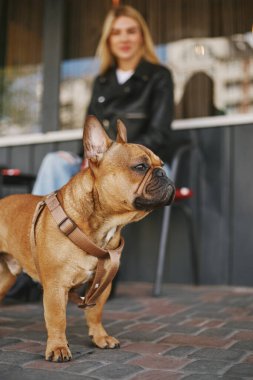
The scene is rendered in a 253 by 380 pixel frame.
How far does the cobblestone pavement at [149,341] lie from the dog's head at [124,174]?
0.64m

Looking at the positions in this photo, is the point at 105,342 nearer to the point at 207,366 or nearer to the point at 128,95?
the point at 207,366

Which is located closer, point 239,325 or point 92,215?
point 92,215

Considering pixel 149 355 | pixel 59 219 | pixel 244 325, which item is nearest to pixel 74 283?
pixel 59 219

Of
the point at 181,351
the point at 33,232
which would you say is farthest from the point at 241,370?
the point at 33,232

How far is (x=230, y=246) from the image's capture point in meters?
4.51

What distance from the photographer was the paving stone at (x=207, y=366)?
2.09m

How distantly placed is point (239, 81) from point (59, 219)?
2.93 metres

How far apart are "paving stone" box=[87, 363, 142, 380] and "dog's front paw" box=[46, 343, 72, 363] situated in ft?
0.59

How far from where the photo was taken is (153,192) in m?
2.29

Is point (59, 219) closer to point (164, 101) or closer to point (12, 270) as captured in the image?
point (12, 270)

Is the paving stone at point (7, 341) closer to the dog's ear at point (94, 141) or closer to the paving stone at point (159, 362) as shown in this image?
the paving stone at point (159, 362)

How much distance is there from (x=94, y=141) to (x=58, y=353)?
91cm

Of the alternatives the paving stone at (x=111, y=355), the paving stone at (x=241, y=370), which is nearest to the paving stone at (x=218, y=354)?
the paving stone at (x=241, y=370)

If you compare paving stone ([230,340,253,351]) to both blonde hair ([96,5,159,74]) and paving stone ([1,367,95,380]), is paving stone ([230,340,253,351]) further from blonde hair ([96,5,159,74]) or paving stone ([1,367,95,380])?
blonde hair ([96,5,159,74])
